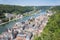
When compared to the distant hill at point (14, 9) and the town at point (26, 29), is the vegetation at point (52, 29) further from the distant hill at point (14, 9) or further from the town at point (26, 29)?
the distant hill at point (14, 9)

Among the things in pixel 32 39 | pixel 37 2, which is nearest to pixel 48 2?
pixel 37 2

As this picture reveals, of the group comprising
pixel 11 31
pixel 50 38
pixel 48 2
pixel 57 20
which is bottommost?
pixel 50 38

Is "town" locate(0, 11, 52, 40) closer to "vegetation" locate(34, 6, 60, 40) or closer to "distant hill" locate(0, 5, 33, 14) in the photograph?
"vegetation" locate(34, 6, 60, 40)

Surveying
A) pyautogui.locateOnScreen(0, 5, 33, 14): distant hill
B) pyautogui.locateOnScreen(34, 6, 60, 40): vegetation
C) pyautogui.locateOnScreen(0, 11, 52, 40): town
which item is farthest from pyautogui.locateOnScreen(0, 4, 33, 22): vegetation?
pyautogui.locateOnScreen(34, 6, 60, 40): vegetation

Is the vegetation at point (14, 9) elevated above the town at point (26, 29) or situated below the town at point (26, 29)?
above

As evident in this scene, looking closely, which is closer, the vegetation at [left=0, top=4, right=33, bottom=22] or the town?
the town

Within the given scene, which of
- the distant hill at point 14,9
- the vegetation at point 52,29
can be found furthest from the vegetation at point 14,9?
the vegetation at point 52,29

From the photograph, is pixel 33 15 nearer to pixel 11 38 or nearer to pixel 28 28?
pixel 28 28

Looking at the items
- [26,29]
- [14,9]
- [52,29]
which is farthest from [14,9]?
[52,29]
